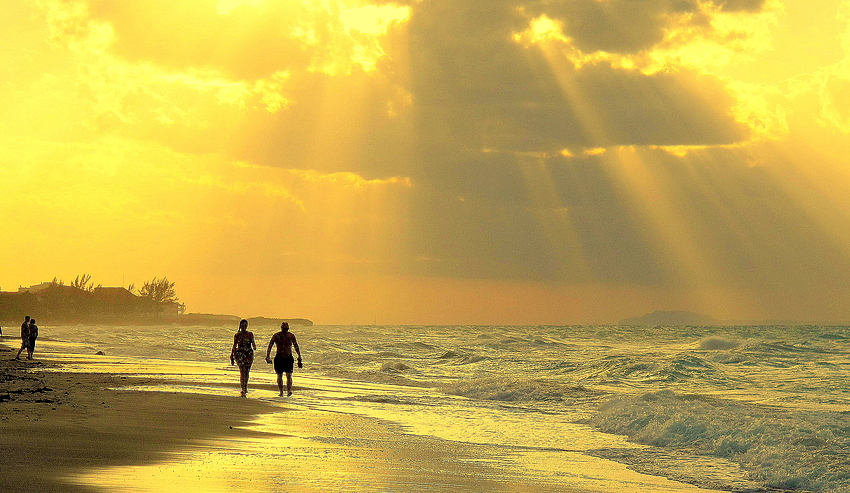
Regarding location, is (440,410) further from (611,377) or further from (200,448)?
(611,377)

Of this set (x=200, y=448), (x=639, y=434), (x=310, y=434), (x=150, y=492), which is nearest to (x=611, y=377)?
(x=639, y=434)

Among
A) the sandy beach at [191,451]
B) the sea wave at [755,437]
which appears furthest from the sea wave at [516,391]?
the sandy beach at [191,451]

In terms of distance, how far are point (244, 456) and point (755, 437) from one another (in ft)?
29.9

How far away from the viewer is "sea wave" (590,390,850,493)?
37.1 feet

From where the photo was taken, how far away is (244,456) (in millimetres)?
10430

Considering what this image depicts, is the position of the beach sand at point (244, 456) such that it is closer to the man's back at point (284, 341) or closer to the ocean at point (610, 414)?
the ocean at point (610, 414)

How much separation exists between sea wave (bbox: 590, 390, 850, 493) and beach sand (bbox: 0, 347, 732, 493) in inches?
83.2

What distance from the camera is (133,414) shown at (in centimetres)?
1500

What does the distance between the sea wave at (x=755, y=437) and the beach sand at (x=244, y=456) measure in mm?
2113

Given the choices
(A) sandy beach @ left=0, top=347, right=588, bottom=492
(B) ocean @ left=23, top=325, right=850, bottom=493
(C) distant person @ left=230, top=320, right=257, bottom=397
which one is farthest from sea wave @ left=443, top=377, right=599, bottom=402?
(A) sandy beach @ left=0, top=347, right=588, bottom=492

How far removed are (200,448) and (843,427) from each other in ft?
37.9

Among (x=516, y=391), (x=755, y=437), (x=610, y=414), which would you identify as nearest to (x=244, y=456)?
(x=755, y=437)

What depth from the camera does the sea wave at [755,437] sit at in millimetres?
11305

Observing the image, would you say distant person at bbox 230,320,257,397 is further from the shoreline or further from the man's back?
the shoreline
